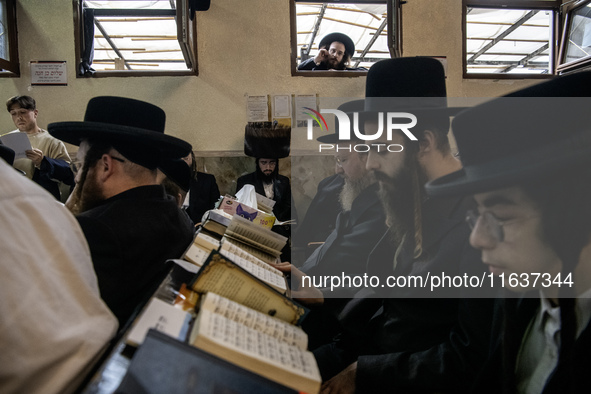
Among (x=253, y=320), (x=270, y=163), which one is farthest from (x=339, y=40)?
(x=253, y=320)

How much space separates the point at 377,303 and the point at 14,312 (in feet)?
4.88

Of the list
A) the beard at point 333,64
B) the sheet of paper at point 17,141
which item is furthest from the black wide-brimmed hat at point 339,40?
the sheet of paper at point 17,141

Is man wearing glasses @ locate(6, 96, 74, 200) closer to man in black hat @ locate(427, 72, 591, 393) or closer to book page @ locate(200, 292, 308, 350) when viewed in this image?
book page @ locate(200, 292, 308, 350)

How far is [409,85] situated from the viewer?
1856 millimetres

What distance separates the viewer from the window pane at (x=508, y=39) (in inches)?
207

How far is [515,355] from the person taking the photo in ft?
3.52

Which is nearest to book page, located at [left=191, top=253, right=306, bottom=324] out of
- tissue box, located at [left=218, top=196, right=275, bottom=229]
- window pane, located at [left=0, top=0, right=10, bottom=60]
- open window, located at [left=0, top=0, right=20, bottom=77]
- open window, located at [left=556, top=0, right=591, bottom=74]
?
tissue box, located at [left=218, top=196, right=275, bottom=229]

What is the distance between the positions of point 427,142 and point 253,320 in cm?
129

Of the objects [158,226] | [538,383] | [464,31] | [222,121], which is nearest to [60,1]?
[222,121]

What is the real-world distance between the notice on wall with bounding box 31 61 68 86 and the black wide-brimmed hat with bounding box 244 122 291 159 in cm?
224

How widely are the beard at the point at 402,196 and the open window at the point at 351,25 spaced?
112 inches

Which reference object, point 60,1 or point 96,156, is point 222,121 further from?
point 96,156

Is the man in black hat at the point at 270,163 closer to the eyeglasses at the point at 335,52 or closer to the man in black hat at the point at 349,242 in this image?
the eyeglasses at the point at 335,52

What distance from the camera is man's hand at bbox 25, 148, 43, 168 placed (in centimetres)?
361
